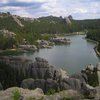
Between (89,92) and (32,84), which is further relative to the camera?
(32,84)

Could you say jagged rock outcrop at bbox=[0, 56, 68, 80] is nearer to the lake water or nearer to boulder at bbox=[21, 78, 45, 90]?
boulder at bbox=[21, 78, 45, 90]

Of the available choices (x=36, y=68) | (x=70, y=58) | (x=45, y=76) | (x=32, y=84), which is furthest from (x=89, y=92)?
(x=70, y=58)

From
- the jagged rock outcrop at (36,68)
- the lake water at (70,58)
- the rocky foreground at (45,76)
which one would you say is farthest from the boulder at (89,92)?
the lake water at (70,58)

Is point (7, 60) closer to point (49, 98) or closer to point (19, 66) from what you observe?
point (19, 66)

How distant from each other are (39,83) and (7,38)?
50.2 meters

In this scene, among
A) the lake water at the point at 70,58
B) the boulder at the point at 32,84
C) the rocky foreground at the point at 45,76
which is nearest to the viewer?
the rocky foreground at the point at 45,76

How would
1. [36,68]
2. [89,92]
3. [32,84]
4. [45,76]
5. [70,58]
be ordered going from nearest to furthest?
[89,92]
[32,84]
[45,76]
[36,68]
[70,58]

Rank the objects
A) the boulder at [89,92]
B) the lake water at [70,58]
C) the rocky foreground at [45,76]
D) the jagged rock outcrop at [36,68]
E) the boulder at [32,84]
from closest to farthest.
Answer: the boulder at [89,92] < the rocky foreground at [45,76] < the boulder at [32,84] < the jagged rock outcrop at [36,68] < the lake water at [70,58]

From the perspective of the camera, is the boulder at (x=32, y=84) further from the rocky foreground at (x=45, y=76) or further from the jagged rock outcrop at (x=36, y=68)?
the jagged rock outcrop at (x=36, y=68)

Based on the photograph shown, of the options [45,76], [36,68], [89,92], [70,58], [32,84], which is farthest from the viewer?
[70,58]

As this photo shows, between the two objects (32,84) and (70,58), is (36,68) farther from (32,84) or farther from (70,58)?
(70,58)

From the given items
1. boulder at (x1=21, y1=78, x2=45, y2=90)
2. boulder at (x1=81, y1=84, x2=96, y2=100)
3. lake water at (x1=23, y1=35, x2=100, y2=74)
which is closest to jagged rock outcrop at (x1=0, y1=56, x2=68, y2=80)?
boulder at (x1=21, y1=78, x2=45, y2=90)

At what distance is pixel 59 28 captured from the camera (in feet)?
438

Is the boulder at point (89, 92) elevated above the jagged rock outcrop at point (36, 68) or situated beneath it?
elevated above
